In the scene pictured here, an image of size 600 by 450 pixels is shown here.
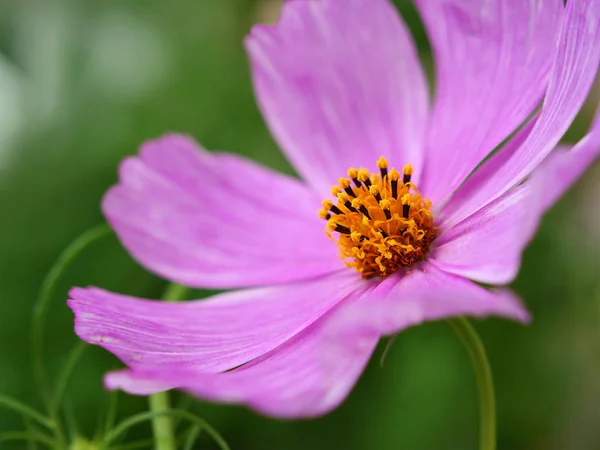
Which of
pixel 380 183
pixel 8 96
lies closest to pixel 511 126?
pixel 380 183

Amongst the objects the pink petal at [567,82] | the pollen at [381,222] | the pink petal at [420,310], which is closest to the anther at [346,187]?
the pollen at [381,222]

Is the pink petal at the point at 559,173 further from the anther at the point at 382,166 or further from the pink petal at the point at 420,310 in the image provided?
the anther at the point at 382,166

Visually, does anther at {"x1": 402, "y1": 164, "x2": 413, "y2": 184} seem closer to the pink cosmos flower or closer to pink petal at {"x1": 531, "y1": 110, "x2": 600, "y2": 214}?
the pink cosmos flower

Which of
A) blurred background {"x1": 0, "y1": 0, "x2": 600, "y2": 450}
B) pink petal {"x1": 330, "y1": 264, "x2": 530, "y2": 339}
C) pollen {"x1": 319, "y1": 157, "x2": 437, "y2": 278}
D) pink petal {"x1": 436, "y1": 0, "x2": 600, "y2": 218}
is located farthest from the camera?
blurred background {"x1": 0, "y1": 0, "x2": 600, "y2": 450}

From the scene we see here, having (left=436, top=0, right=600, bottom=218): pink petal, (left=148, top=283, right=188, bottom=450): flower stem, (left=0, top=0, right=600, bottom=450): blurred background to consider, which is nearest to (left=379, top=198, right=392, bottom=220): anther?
(left=436, top=0, right=600, bottom=218): pink petal

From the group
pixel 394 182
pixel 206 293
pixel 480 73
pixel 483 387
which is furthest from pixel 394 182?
pixel 206 293
